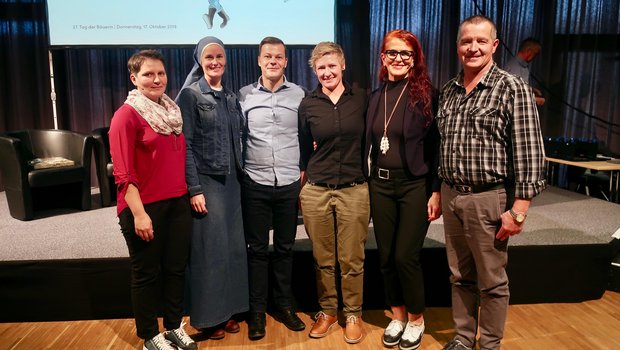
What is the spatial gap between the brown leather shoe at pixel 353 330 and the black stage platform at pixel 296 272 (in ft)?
1.21

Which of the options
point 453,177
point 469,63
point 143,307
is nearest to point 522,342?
point 453,177

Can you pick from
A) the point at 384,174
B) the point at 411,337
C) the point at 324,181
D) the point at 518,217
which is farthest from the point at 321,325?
the point at 518,217

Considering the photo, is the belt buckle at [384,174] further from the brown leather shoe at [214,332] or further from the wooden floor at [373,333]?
the brown leather shoe at [214,332]

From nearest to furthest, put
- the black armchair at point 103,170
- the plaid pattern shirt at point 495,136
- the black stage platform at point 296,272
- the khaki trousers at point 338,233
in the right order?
the plaid pattern shirt at point 495,136 < the khaki trousers at point 338,233 < the black stage platform at point 296,272 < the black armchair at point 103,170

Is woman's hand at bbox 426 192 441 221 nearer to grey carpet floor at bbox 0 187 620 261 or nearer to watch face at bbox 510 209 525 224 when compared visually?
watch face at bbox 510 209 525 224

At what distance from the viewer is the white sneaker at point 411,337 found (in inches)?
91.2

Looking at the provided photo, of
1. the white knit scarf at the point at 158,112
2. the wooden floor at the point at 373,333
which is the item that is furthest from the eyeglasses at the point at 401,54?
the wooden floor at the point at 373,333

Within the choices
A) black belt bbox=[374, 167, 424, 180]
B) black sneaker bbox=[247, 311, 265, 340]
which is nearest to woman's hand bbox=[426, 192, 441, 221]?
black belt bbox=[374, 167, 424, 180]

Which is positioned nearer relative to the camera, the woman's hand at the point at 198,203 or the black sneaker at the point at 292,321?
the woman's hand at the point at 198,203

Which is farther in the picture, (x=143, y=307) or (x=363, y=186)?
(x=363, y=186)

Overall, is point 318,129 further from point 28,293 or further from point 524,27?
point 524,27

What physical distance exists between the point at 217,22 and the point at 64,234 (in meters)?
2.55

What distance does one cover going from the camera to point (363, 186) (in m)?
2.30

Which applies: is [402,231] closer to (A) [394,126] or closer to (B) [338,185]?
(B) [338,185]
